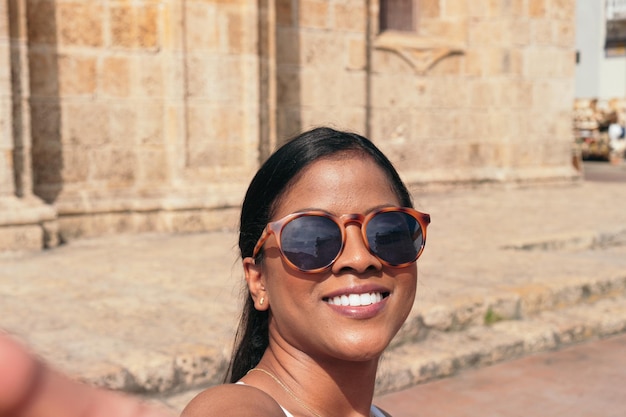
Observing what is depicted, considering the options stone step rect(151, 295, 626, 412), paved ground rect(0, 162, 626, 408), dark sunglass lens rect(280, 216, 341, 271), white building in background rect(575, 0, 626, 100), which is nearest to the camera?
dark sunglass lens rect(280, 216, 341, 271)

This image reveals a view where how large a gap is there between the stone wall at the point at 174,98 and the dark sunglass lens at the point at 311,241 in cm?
563

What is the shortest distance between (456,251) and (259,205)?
16.9 feet

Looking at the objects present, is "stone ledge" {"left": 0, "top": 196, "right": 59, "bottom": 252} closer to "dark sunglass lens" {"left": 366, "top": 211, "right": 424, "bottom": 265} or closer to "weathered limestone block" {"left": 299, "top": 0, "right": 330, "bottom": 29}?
"weathered limestone block" {"left": 299, "top": 0, "right": 330, "bottom": 29}

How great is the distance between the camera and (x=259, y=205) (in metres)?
1.51

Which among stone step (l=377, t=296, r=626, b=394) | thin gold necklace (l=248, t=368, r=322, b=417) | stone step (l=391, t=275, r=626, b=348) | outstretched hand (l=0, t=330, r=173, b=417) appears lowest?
stone step (l=377, t=296, r=626, b=394)

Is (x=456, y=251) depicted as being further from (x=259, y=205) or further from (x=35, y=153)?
(x=259, y=205)

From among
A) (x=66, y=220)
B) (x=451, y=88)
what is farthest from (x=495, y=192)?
(x=66, y=220)

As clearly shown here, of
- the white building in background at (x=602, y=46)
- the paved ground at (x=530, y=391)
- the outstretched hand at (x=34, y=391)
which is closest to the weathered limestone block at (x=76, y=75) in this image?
the paved ground at (x=530, y=391)

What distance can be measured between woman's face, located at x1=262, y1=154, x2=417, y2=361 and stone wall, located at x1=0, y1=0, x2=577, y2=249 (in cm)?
558

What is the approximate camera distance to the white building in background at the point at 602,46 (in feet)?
106

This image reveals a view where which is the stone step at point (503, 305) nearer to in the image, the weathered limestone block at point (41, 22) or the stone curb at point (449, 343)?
the stone curb at point (449, 343)

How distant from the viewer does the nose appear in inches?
Answer: 54.6

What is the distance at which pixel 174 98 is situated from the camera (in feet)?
25.4

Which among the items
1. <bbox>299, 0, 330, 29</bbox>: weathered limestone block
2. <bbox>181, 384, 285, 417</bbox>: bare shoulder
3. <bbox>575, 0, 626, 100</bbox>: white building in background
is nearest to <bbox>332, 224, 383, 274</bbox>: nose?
<bbox>181, 384, 285, 417</bbox>: bare shoulder
